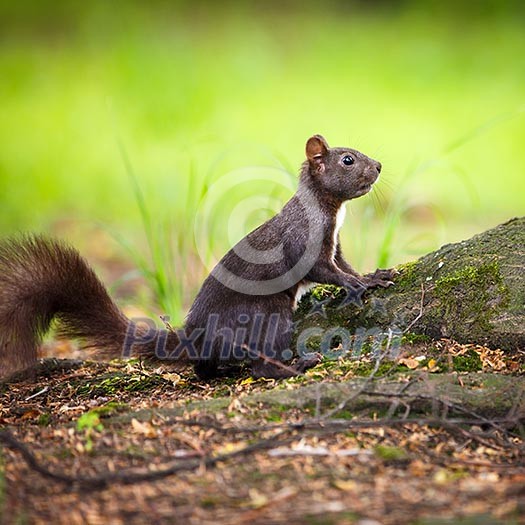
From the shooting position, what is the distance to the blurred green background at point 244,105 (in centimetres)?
818

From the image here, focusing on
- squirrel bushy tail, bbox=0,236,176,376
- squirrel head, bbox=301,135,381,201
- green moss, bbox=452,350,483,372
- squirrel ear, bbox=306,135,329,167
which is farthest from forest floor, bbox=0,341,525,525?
squirrel ear, bbox=306,135,329,167

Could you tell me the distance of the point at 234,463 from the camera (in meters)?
2.52

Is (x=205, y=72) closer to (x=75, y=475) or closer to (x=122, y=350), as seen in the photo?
(x=122, y=350)

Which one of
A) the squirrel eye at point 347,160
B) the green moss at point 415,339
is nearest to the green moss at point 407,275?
the green moss at point 415,339

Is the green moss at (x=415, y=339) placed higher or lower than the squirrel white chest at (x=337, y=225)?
lower

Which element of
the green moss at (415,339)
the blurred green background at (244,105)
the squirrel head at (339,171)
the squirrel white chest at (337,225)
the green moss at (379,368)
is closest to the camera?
the green moss at (379,368)

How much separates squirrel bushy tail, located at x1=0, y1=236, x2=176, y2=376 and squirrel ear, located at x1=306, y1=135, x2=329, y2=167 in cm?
102

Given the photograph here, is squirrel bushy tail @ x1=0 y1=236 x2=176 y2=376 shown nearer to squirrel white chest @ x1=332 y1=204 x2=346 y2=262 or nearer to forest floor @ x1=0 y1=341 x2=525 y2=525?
forest floor @ x1=0 y1=341 x2=525 y2=525

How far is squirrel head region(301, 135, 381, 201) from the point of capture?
3.80 meters

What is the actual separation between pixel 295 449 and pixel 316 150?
5.26 feet

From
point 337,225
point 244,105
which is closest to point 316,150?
point 337,225

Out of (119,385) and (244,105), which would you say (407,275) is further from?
(244,105)

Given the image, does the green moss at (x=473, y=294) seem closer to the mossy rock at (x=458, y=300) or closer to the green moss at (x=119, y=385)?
the mossy rock at (x=458, y=300)

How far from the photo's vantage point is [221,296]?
3.48 meters
